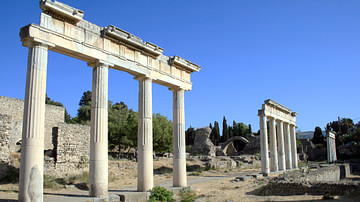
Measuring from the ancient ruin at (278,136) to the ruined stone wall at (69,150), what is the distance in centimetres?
1326

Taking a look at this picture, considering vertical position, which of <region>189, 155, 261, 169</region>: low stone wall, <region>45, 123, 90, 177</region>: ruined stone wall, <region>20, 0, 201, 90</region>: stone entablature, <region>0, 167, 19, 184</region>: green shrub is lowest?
<region>189, 155, 261, 169</region>: low stone wall

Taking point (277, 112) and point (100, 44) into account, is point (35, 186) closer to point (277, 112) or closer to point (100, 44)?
point (100, 44)

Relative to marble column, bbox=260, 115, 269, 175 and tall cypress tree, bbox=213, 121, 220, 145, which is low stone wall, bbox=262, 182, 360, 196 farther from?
tall cypress tree, bbox=213, 121, 220, 145

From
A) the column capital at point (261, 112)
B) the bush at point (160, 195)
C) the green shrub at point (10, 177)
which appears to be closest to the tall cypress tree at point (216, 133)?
the column capital at point (261, 112)

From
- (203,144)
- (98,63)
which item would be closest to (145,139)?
(98,63)

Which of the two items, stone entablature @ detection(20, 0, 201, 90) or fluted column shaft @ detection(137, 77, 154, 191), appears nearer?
stone entablature @ detection(20, 0, 201, 90)

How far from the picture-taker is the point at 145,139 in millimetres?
12656

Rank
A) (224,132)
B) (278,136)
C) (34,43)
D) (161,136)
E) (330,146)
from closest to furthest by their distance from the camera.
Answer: (34,43) < (278,136) < (161,136) < (330,146) < (224,132)

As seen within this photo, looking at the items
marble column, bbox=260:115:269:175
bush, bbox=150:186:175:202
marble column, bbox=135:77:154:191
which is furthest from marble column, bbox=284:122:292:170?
bush, bbox=150:186:175:202

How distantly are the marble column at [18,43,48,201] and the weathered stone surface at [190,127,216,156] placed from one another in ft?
104

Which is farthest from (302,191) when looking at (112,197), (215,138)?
(215,138)

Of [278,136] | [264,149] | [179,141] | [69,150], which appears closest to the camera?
[179,141]

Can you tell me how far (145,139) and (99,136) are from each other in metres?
2.41

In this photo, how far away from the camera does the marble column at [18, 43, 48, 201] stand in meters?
8.46
